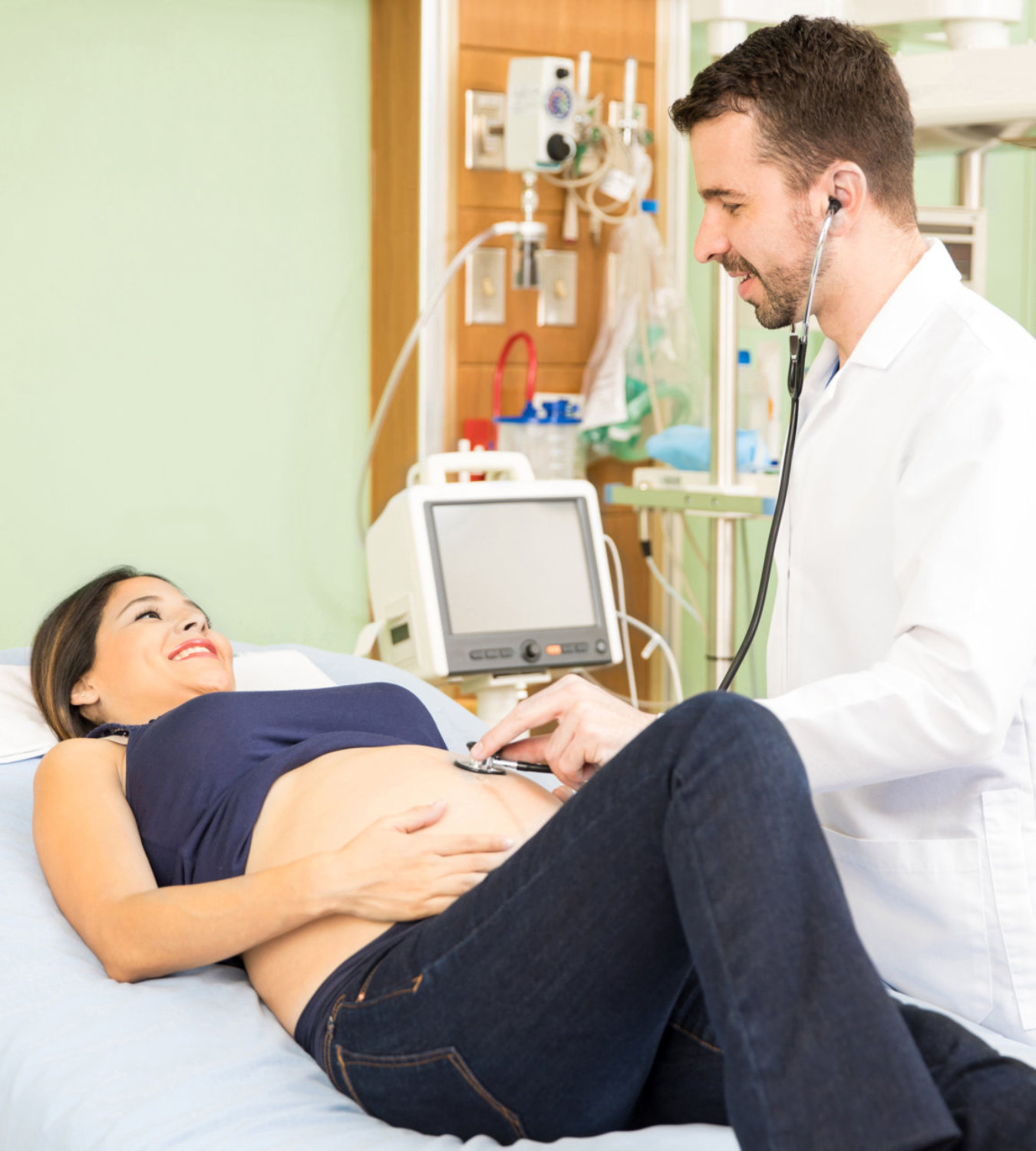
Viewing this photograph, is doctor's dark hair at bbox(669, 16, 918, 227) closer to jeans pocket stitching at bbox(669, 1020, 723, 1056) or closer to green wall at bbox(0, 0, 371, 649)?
jeans pocket stitching at bbox(669, 1020, 723, 1056)

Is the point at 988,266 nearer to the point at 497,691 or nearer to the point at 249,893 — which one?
the point at 497,691

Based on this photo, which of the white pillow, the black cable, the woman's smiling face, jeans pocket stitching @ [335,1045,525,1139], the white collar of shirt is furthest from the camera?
the white pillow

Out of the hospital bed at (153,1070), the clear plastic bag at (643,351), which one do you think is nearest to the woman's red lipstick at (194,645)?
the hospital bed at (153,1070)

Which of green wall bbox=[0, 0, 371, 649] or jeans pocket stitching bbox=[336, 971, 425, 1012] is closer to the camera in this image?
jeans pocket stitching bbox=[336, 971, 425, 1012]

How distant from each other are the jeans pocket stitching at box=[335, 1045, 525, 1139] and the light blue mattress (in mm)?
27

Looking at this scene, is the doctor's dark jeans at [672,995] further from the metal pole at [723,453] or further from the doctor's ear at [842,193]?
the metal pole at [723,453]

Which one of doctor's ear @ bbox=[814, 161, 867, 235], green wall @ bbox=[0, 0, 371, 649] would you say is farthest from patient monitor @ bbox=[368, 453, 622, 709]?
doctor's ear @ bbox=[814, 161, 867, 235]

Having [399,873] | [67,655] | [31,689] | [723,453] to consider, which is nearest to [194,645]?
[67,655]

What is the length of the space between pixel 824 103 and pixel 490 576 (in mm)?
1152

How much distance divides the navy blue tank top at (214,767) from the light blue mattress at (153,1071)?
13 cm

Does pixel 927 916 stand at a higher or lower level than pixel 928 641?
lower

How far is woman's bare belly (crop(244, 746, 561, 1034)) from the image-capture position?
1.30m

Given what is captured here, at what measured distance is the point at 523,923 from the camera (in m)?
1.07

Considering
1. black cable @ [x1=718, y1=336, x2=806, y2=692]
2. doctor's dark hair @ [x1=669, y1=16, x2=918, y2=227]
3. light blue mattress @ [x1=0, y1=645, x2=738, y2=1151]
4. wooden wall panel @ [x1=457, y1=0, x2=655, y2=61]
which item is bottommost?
light blue mattress @ [x1=0, y1=645, x2=738, y2=1151]
